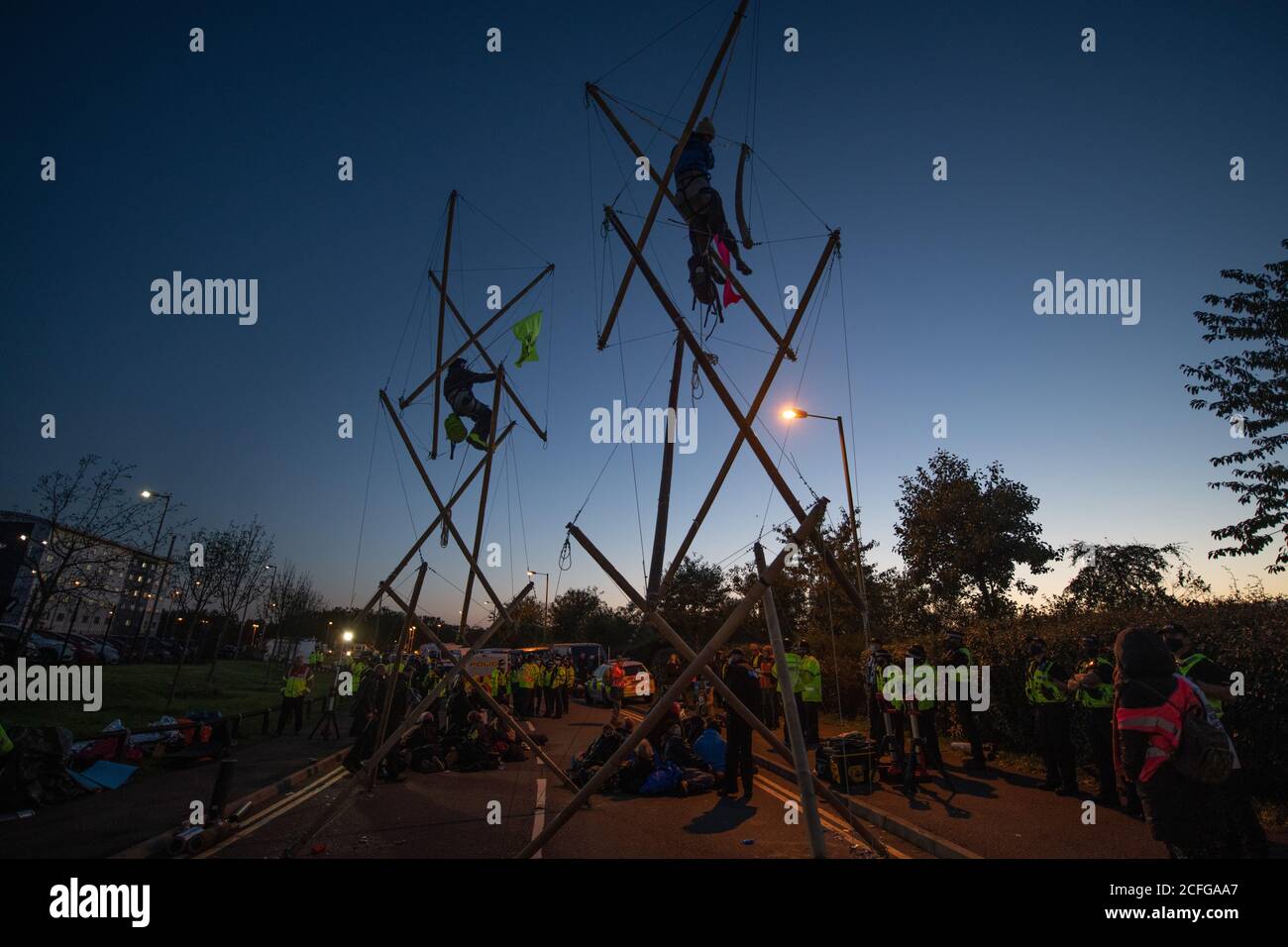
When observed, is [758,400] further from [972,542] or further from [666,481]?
[972,542]

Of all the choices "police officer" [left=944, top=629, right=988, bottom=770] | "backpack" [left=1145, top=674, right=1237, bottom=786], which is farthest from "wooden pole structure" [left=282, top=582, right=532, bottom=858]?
"police officer" [left=944, top=629, right=988, bottom=770]

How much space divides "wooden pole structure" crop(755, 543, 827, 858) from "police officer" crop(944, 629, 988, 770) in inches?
269

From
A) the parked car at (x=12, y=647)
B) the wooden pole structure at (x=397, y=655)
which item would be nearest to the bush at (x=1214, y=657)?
the wooden pole structure at (x=397, y=655)

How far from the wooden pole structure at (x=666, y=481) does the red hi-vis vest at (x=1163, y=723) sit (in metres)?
4.03

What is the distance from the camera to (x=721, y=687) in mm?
5664

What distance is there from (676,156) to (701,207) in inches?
23.6

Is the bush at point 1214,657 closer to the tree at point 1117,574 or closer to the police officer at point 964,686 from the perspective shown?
the police officer at point 964,686

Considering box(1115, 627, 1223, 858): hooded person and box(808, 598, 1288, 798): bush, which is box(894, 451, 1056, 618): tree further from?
box(1115, 627, 1223, 858): hooded person

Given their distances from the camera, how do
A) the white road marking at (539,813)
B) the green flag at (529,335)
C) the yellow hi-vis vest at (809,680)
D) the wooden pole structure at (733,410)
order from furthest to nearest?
1. the yellow hi-vis vest at (809,680)
2. the green flag at (529,335)
3. the white road marking at (539,813)
4. the wooden pole structure at (733,410)

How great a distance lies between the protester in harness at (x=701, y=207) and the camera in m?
6.33
